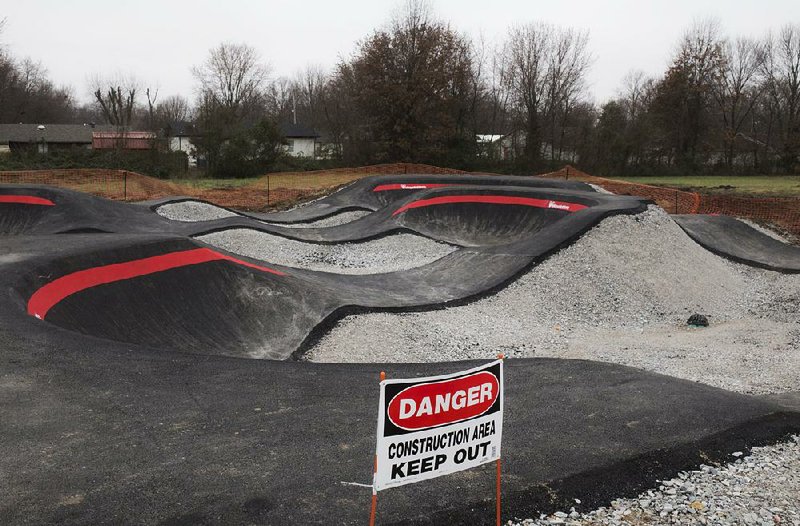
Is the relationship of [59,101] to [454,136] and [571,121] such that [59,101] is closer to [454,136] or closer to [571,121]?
Answer: [454,136]

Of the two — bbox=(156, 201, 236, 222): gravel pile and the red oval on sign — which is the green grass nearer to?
bbox=(156, 201, 236, 222): gravel pile

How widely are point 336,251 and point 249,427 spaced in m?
15.3

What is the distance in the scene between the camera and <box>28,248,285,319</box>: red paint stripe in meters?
10.7

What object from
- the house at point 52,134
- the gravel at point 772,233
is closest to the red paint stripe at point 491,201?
the gravel at point 772,233

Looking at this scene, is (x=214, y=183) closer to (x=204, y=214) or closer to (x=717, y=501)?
(x=204, y=214)

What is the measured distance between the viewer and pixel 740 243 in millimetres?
23094

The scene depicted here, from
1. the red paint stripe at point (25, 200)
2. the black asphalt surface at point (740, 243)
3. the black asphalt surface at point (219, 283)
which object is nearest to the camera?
the black asphalt surface at point (219, 283)

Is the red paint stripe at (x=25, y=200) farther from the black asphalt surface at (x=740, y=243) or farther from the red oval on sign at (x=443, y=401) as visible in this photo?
the black asphalt surface at (x=740, y=243)

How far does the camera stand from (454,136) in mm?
49625

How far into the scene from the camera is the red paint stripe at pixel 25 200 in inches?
854

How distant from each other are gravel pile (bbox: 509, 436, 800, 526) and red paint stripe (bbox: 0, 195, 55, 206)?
71.3 feet

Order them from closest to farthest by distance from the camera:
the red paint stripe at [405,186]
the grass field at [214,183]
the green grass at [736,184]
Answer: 1. the red paint stripe at [405,186]
2. the green grass at [736,184]
3. the grass field at [214,183]

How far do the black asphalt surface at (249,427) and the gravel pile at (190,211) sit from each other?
13.6 metres

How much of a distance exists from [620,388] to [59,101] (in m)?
98.7
